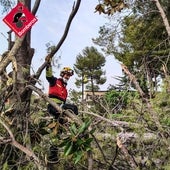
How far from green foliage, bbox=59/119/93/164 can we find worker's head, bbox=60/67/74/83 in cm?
178

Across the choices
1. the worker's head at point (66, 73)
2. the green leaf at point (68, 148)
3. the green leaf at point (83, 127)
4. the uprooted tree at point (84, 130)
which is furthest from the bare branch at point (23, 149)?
the worker's head at point (66, 73)

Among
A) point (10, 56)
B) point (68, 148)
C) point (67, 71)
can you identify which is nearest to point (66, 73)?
point (67, 71)

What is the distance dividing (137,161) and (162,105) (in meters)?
0.54

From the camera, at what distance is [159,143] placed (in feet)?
13.5

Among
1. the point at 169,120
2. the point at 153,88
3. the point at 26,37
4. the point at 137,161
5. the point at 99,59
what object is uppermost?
the point at 99,59

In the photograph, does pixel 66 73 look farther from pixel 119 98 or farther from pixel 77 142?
pixel 77 142

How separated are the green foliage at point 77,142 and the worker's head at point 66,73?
178 centimetres

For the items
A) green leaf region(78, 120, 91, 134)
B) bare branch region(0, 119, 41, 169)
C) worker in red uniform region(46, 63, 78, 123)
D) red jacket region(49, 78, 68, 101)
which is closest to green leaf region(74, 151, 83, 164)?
green leaf region(78, 120, 91, 134)

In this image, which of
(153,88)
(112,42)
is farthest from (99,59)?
(153,88)

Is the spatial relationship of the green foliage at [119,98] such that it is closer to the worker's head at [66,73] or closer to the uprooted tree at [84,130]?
the uprooted tree at [84,130]

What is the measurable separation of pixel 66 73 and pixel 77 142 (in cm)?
189

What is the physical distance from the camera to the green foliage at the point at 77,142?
3.96 m

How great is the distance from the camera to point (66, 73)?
5.75m

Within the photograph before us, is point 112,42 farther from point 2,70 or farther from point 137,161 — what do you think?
point 137,161
